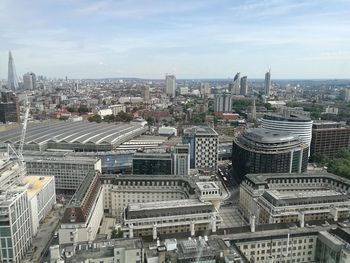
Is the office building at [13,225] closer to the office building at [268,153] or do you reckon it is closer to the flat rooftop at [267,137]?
the office building at [268,153]

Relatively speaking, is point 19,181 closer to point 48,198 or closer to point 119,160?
point 48,198

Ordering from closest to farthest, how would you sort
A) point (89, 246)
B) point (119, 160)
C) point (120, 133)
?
point (89, 246) → point (119, 160) → point (120, 133)

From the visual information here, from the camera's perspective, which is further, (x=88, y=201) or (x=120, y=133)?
(x=120, y=133)

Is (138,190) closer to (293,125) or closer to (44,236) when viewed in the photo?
(44,236)

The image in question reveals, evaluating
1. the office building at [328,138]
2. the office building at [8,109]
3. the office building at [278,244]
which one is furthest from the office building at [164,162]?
the office building at [8,109]

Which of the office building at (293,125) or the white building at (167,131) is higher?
the office building at (293,125)

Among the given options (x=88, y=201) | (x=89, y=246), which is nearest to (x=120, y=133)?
(x=88, y=201)
